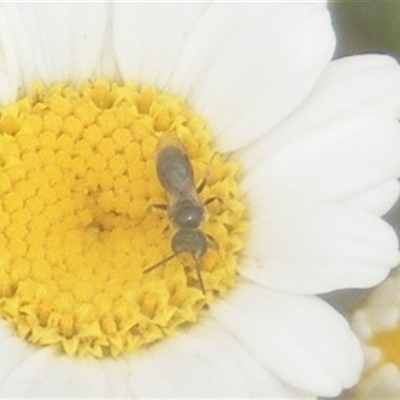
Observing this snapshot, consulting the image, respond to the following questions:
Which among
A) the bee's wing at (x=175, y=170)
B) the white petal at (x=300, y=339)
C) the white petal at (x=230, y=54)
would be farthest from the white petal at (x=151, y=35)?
the white petal at (x=300, y=339)

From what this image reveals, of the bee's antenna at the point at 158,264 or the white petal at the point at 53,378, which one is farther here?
the bee's antenna at the point at 158,264

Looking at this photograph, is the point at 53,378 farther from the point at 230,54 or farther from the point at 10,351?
A: the point at 230,54

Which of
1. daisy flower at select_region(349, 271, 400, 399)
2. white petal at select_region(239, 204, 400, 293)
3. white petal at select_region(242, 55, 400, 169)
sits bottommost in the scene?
daisy flower at select_region(349, 271, 400, 399)

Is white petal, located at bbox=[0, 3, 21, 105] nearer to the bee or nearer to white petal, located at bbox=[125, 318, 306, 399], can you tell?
the bee

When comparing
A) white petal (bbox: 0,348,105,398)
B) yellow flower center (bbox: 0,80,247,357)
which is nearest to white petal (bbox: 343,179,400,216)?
yellow flower center (bbox: 0,80,247,357)

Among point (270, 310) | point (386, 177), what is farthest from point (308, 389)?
point (386, 177)

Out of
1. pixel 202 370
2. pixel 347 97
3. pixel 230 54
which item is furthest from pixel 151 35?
pixel 202 370

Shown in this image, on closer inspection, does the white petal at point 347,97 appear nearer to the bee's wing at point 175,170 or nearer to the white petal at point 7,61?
the bee's wing at point 175,170
